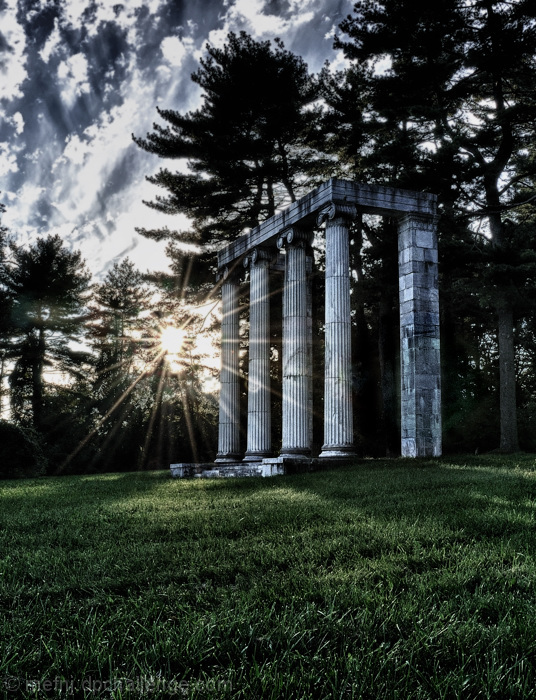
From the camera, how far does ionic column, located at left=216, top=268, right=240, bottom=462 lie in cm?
2748

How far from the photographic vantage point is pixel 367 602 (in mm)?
4703

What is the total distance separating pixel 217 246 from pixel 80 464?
14472 mm

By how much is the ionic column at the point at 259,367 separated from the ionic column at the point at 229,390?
226cm

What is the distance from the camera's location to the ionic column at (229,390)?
27484mm

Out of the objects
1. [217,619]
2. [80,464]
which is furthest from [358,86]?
[217,619]

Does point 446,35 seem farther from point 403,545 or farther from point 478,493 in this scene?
Result: point 403,545

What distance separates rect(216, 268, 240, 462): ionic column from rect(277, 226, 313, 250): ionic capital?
500 cm

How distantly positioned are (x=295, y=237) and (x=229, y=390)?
781 cm

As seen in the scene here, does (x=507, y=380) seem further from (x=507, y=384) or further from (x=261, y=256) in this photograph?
(x=261, y=256)

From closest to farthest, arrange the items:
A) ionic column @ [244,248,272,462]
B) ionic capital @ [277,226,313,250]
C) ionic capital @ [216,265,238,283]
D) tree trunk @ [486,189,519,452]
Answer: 1. ionic capital @ [277,226,313,250]
2. ionic column @ [244,248,272,462]
3. tree trunk @ [486,189,519,452]
4. ionic capital @ [216,265,238,283]

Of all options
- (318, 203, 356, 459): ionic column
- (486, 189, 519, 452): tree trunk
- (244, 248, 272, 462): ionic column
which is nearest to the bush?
(244, 248, 272, 462): ionic column

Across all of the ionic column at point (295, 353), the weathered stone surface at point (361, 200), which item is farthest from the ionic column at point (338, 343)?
the ionic column at point (295, 353)

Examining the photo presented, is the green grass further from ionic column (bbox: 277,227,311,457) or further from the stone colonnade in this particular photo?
ionic column (bbox: 277,227,311,457)

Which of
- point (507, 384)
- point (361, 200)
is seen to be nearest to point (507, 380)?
point (507, 384)
